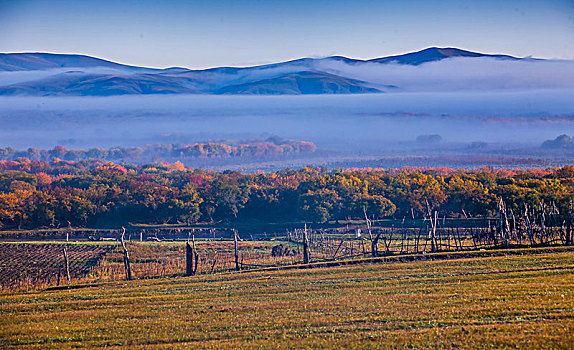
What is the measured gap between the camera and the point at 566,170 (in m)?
103

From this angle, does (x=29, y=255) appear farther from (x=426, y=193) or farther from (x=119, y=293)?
(x=426, y=193)

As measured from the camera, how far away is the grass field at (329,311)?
23.5 m

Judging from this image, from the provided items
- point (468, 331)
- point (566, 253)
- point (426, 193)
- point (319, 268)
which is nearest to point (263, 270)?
point (319, 268)

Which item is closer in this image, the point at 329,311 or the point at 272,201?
the point at 329,311

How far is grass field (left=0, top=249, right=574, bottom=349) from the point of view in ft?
77.2

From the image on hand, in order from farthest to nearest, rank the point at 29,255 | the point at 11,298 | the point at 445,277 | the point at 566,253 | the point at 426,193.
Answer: the point at 426,193 < the point at 29,255 < the point at 566,253 < the point at 11,298 < the point at 445,277

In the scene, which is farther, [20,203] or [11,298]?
[20,203]

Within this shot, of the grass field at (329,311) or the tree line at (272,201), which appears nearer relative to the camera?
the grass field at (329,311)

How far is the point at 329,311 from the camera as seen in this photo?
93.9ft

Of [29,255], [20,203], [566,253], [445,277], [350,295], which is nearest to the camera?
[350,295]

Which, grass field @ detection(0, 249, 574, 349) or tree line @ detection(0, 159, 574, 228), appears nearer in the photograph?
grass field @ detection(0, 249, 574, 349)

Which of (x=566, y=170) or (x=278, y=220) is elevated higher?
(x=566, y=170)

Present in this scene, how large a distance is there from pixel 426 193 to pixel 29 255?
191ft

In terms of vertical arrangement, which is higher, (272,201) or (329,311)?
(329,311)
